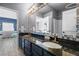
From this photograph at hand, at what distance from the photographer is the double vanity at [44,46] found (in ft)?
5.45

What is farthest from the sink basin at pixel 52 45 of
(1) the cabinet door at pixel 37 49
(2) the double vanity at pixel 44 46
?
(1) the cabinet door at pixel 37 49

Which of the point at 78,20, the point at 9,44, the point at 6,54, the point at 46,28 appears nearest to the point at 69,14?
the point at 78,20

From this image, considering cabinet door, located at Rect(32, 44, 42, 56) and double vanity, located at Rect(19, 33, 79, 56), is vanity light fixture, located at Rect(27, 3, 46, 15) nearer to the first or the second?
double vanity, located at Rect(19, 33, 79, 56)

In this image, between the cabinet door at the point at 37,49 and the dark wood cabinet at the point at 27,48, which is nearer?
the cabinet door at the point at 37,49

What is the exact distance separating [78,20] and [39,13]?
64 centimetres

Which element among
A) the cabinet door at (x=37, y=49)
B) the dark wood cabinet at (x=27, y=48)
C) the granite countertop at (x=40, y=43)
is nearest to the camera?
the granite countertop at (x=40, y=43)

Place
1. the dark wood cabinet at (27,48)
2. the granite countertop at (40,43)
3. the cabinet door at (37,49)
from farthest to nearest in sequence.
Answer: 1. the dark wood cabinet at (27,48)
2. the cabinet door at (37,49)
3. the granite countertop at (40,43)

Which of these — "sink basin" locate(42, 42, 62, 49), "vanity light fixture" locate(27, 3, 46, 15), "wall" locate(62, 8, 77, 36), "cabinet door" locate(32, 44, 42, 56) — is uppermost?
"vanity light fixture" locate(27, 3, 46, 15)

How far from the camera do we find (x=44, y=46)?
1751 mm

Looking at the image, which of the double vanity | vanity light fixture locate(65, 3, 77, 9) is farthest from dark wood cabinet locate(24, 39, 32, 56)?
vanity light fixture locate(65, 3, 77, 9)

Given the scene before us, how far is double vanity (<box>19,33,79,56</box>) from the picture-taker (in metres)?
1.66

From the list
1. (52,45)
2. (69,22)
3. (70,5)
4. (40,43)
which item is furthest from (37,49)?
(70,5)

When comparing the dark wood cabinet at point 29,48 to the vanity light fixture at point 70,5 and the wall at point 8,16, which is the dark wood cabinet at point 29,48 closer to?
the wall at point 8,16

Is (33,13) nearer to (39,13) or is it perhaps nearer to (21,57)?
(39,13)
